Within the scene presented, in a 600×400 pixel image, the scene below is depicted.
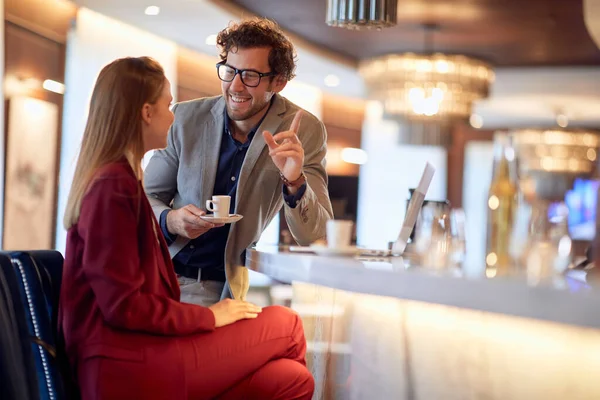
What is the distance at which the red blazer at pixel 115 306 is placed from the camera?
74.2 inches

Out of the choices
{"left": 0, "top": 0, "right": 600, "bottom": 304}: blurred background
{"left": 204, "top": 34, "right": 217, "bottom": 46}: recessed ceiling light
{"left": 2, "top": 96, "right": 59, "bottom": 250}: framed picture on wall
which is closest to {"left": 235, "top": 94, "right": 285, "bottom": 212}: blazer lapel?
{"left": 0, "top": 0, "right": 600, "bottom": 304}: blurred background

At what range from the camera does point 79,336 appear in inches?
75.6

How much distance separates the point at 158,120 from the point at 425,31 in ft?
23.1

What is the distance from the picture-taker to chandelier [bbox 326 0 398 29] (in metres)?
4.32

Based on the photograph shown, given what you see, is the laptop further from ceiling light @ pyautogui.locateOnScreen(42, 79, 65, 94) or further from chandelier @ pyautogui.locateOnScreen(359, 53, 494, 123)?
chandelier @ pyautogui.locateOnScreen(359, 53, 494, 123)

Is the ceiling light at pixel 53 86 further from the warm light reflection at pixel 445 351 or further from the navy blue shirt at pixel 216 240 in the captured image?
the warm light reflection at pixel 445 351

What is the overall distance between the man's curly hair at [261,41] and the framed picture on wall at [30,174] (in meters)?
3.43

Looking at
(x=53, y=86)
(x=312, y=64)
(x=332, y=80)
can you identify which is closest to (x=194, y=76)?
(x=312, y=64)

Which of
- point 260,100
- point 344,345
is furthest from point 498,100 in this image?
point 344,345

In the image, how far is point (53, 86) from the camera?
22.4ft

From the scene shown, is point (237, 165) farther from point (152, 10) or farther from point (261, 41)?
point (152, 10)

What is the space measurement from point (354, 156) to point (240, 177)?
10.3m

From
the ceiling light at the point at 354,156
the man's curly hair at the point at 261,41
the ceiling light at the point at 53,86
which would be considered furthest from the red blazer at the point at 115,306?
the ceiling light at the point at 354,156

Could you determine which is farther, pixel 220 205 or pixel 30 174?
pixel 30 174
